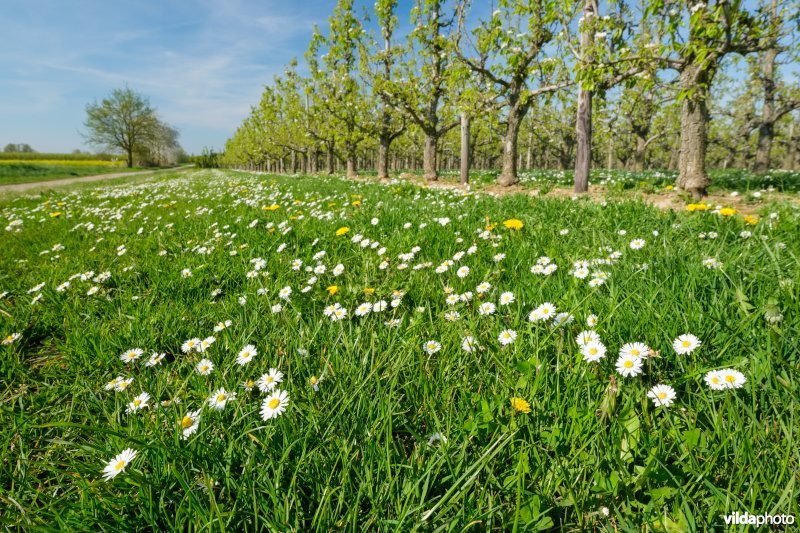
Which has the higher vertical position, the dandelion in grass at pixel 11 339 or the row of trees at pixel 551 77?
the row of trees at pixel 551 77

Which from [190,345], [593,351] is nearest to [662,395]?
[593,351]

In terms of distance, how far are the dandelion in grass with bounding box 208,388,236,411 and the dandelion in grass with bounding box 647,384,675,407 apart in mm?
1585

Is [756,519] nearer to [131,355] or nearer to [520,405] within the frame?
[520,405]

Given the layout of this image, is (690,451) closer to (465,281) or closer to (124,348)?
(465,281)

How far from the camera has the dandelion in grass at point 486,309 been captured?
6.65ft

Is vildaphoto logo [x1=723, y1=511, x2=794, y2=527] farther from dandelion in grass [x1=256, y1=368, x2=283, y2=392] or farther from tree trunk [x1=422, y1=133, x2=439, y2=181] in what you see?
tree trunk [x1=422, y1=133, x2=439, y2=181]

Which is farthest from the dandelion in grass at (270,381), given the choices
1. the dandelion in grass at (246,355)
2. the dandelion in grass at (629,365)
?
the dandelion in grass at (629,365)

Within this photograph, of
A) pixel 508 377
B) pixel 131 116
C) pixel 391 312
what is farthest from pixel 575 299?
pixel 131 116

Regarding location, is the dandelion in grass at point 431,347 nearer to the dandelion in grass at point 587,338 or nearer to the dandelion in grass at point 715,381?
the dandelion in grass at point 587,338

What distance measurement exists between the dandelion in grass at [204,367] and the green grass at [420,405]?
62 millimetres

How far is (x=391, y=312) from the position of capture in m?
2.34

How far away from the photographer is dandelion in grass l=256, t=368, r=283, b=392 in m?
1.52

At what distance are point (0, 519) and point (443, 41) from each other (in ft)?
48.9

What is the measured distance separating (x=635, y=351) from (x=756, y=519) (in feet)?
2.02
